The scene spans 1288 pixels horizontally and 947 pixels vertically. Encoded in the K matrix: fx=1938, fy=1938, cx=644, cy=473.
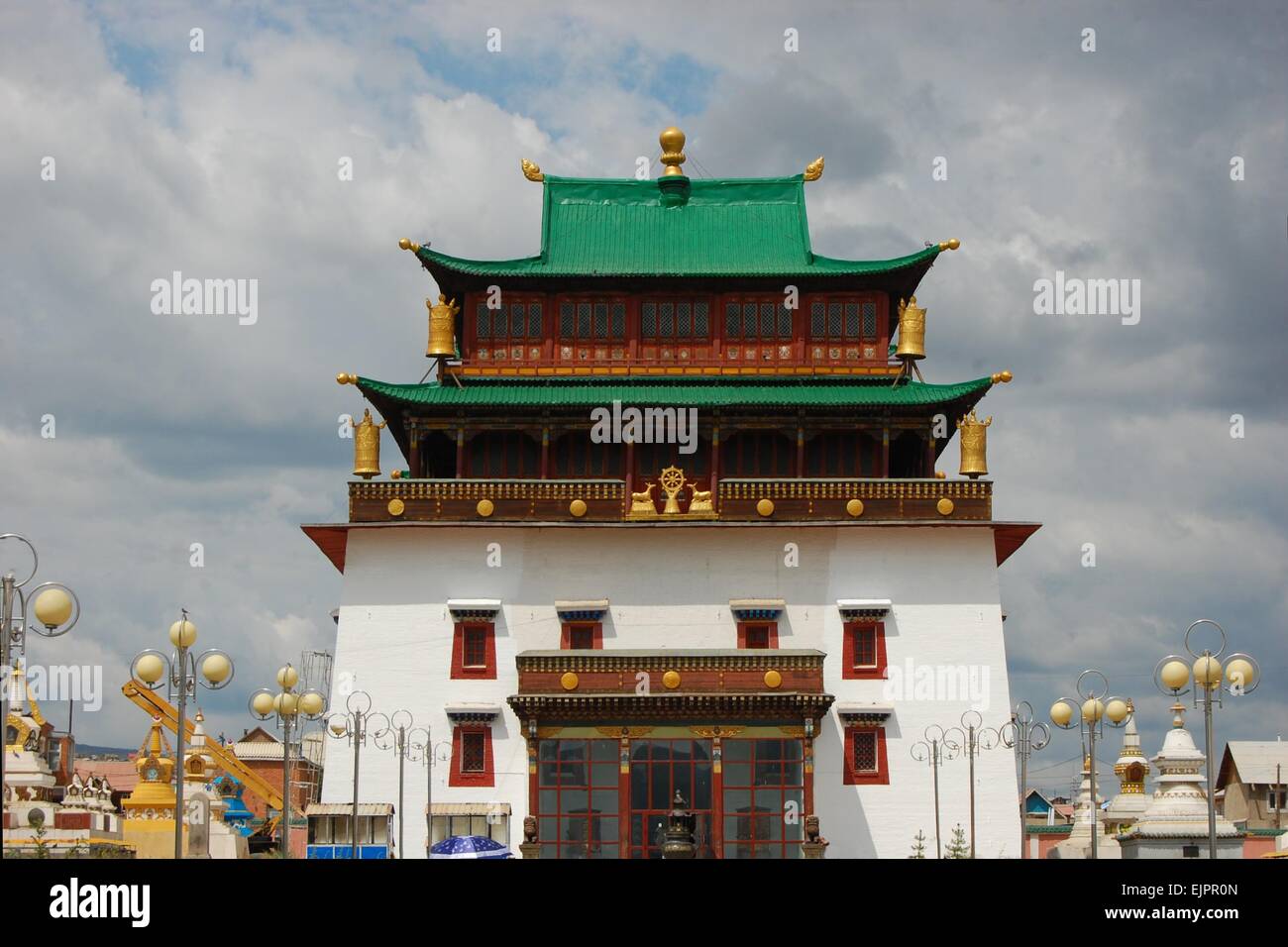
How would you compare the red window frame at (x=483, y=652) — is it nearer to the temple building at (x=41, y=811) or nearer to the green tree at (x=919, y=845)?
the temple building at (x=41, y=811)

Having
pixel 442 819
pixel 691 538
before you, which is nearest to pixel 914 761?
pixel 691 538

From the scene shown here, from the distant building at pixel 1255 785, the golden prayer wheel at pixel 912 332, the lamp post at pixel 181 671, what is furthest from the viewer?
the distant building at pixel 1255 785

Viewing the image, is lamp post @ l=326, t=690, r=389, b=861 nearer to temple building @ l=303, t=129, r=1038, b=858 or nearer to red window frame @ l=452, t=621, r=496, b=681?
temple building @ l=303, t=129, r=1038, b=858

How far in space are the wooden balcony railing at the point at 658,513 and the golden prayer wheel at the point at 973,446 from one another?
0.96 m

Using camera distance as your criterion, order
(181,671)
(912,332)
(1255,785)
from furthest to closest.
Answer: (1255,785) → (912,332) → (181,671)

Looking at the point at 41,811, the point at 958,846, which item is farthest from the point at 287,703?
the point at 958,846

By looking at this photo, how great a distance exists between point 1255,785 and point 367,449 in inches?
2515

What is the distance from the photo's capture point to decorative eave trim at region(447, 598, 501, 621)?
68412 mm

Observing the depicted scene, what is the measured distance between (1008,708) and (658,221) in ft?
76.8

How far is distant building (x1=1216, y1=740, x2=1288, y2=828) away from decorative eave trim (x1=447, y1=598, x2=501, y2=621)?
5859cm

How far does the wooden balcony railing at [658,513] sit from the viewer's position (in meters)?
68.9

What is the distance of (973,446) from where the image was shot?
7056 centimetres

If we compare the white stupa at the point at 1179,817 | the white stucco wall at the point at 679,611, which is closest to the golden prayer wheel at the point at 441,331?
the white stucco wall at the point at 679,611
